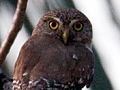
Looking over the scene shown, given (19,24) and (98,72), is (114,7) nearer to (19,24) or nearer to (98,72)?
(98,72)

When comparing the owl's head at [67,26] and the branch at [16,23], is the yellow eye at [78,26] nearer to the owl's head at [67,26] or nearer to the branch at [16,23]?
the owl's head at [67,26]

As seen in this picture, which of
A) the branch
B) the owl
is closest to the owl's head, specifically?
the owl

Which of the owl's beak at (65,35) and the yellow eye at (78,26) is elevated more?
the yellow eye at (78,26)

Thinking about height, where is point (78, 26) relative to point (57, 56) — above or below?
above

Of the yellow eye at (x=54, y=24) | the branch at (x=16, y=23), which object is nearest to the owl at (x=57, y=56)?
the yellow eye at (x=54, y=24)

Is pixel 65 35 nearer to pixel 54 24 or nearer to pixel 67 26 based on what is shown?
pixel 67 26

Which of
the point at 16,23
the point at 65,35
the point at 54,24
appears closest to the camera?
the point at 16,23

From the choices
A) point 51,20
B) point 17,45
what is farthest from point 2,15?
point 51,20

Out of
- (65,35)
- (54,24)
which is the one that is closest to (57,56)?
(65,35)

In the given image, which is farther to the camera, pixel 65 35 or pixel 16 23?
pixel 65 35
